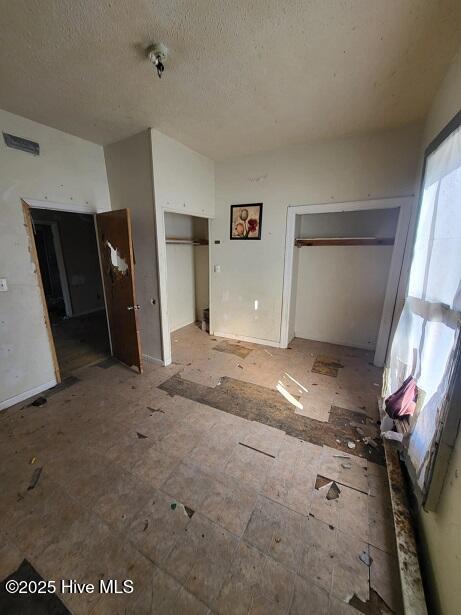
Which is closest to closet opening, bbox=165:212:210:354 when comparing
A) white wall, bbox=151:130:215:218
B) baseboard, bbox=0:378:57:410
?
white wall, bbox=151:130:215:218

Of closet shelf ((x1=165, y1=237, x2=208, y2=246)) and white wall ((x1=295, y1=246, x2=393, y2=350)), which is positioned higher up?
closet shelf ((x1=165, y1=237, x2=208, y2=246))

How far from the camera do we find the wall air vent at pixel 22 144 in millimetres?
2303

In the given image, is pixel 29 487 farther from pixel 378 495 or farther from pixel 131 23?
pixel 131 23

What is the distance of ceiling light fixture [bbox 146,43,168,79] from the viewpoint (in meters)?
1.59

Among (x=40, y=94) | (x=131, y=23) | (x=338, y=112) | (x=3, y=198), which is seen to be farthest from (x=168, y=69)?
(x=3, y=198)

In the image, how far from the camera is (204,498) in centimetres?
160

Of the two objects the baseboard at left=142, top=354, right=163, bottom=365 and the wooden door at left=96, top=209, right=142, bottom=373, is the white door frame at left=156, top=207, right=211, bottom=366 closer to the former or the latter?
the baseboard at left=142, top=354, right=163, bottom=365

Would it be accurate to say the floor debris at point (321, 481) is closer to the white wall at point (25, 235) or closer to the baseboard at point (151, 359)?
the baseboard at point (151, 359)

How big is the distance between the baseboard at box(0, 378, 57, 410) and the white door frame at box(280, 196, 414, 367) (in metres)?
3.17

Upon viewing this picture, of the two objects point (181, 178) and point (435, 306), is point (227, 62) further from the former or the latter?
point (435, 306)

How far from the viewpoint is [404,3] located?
4.34ft

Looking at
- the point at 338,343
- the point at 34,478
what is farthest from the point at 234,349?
the point at 34,478

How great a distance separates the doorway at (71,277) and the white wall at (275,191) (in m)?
2.35

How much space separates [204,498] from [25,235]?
2.93m
